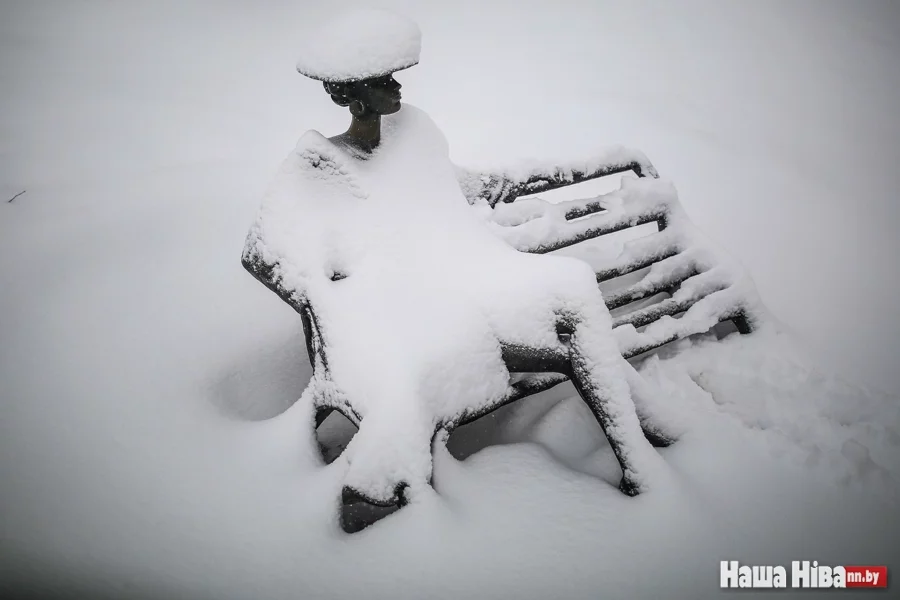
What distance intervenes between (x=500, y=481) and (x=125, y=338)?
1.13m

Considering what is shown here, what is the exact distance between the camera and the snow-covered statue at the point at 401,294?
1.17m

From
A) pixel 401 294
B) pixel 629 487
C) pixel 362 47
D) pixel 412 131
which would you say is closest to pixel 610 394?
pixel 629 487

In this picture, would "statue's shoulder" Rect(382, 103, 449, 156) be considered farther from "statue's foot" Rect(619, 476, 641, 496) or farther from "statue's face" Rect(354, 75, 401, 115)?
"statue's foot" Rect(619, 476, 641, 496)

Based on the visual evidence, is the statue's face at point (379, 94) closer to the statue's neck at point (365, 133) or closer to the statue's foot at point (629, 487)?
the statue's neck at point (365, 133)

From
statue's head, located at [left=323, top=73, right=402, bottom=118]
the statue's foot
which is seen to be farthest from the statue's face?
the statue's foot

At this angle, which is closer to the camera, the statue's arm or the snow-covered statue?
the snow-covered statue

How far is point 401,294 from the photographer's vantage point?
129cm

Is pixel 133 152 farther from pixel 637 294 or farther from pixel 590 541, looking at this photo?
pixel 590 541

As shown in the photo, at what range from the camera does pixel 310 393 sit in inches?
52.1

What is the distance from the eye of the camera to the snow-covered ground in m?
1.06

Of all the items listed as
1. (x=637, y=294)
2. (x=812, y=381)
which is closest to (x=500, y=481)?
(x=637, y=294)

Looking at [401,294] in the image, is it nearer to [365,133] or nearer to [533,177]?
[365,133]

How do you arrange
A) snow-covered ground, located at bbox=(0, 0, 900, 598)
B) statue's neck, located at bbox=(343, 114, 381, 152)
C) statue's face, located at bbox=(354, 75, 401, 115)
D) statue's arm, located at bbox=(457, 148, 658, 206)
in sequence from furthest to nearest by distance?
statue's arm, located at bbox=(457, 148, 658, 206) → statue's neck, located at bbox=(343, 114, 381, 152) → statue's face, located at bbox=(354, 75, 401, 115) → snow-covered ground, located at bbox=(0, 0, 900, 598)

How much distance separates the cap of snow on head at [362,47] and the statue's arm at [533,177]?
0.63 meters
